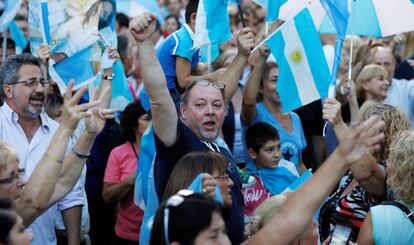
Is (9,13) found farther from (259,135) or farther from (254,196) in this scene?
(254,196)

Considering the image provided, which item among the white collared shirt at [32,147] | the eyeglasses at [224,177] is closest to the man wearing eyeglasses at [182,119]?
the eyeglasses at [224,177]

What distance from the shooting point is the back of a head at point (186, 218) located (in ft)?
11.9

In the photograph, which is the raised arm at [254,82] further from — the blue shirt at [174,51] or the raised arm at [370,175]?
the raised arm at [370,175]

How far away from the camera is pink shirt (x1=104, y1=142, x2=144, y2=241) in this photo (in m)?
6.96

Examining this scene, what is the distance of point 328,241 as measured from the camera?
4609mm

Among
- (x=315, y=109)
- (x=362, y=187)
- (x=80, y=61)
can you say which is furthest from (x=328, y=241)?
(x=315, y=109)

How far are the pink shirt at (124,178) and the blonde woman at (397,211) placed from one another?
8.59 ft

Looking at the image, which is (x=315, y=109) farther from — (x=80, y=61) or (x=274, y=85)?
(x=80, y=61)

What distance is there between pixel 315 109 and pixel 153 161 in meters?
3.22

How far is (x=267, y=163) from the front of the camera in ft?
22.6

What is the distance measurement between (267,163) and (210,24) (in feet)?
4.08

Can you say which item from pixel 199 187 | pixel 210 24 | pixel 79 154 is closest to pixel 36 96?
pixel 79 154

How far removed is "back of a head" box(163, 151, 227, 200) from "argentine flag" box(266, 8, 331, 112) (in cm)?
209

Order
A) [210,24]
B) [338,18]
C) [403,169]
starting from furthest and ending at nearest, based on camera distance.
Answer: [210,24] → [338,18] → [403,169]
